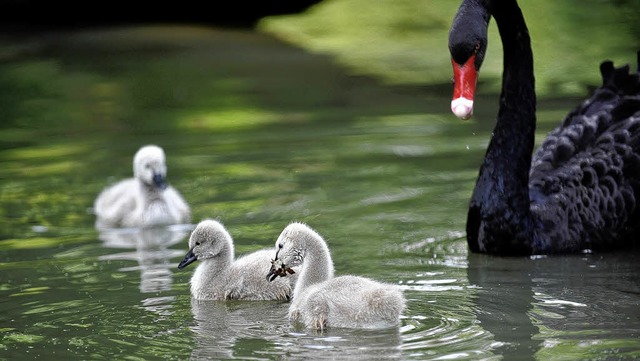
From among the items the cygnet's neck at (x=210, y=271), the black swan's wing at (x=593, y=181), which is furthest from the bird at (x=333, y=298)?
the black swan's wing at (x=593, y=181)

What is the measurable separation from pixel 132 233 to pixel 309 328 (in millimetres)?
2645

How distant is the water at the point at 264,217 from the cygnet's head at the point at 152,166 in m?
0.26

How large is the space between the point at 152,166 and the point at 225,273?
6.64 feet

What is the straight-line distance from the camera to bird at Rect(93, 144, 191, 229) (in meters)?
7.35

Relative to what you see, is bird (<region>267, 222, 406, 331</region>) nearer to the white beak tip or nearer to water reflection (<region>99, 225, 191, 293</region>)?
the white beak tip

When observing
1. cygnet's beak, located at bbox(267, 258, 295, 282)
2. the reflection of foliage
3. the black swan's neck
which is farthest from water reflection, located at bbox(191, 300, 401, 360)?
the reflection of foliage

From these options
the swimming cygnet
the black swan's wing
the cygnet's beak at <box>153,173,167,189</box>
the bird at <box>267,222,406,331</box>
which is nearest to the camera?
the bird at <box>267,222,406,331</box>

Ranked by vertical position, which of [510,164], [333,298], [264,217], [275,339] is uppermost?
[510,164]

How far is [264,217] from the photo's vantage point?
7082 millimetres

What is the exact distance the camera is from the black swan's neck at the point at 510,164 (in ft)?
20.0

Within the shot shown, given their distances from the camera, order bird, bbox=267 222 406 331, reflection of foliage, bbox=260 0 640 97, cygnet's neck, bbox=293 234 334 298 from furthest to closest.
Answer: reflection of foliage, bbox=260 0 640 97 → cygnet's neck, bbox=293 234 334 298 → bird, bbox=267 222 406 331

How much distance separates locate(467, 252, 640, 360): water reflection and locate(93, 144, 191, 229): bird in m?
1.90

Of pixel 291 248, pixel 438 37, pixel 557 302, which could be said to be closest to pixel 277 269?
pixel 291 248

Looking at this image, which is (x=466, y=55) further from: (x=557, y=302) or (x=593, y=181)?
(x=593, y=181)
